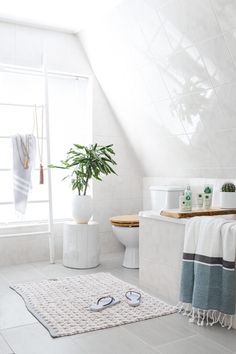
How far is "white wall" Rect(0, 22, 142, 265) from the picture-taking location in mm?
4117

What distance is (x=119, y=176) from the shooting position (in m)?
4.73

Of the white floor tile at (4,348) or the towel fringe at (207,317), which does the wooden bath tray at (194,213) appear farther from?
the white floor tile at (4,348)

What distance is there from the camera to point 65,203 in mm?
4566

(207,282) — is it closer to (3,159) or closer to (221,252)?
(221,252)

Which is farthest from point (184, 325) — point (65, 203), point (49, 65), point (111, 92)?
point (49, 65)

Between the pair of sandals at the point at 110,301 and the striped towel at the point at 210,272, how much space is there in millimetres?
358

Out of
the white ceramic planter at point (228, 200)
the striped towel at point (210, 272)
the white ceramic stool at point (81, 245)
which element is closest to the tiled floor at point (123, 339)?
the striped towel at point (210, 272)

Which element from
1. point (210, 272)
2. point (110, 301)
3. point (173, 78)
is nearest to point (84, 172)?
point (173, 78)

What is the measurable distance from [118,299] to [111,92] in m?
2.24

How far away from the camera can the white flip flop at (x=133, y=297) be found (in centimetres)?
288

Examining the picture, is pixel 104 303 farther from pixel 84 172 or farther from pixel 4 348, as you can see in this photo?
pixel 84 172

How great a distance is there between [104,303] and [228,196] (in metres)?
1.27

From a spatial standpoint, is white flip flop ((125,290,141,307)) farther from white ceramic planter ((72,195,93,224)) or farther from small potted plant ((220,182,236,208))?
white ceramic planter ((72,195,93,224))

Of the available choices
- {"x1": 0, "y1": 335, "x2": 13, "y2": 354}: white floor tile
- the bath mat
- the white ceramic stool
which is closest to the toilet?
the white ceramic stool
